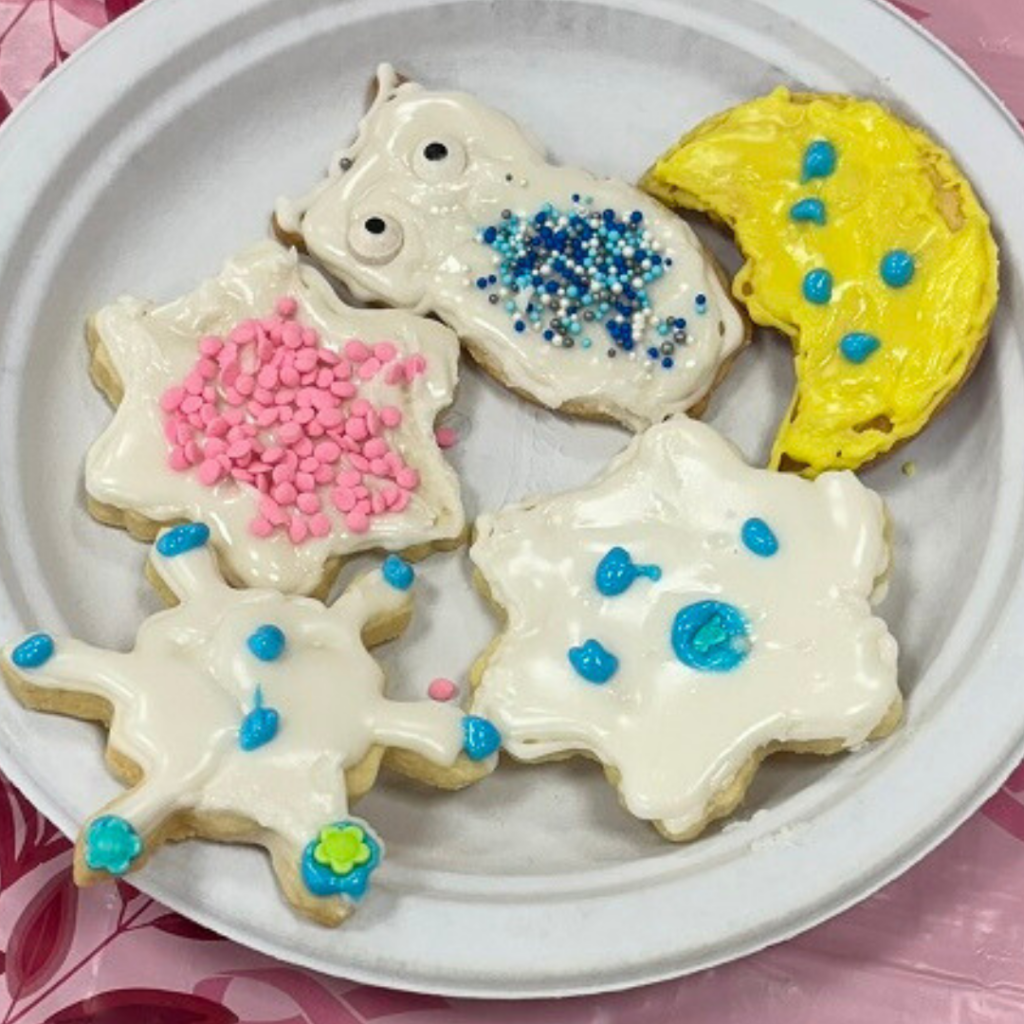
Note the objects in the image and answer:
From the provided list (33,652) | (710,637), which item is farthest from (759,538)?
(33,652)

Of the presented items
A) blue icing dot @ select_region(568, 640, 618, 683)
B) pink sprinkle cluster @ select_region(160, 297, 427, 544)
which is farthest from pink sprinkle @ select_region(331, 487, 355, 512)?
blue icing dot @ select_region(568, 640, 618, 683)

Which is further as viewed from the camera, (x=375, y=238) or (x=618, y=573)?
(x=375, y=238)

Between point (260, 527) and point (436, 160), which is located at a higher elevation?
point (436, 160)

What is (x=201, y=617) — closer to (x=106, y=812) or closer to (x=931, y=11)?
(x=106, y=812)

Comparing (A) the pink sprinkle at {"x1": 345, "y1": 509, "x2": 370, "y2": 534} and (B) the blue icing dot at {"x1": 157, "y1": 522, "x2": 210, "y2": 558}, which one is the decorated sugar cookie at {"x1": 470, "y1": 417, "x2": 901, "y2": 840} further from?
(B) the blue icing dot at {"x1": 157, "y1": 522, "x2": 210, "y2": 558}

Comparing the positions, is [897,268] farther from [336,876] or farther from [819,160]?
[336,876]

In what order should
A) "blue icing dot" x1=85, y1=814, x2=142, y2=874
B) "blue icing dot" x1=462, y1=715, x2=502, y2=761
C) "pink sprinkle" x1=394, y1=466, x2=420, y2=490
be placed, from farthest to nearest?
"pink sprinkle" x1=394, y1=466, x2=420, y2=490 < "blue icing dot" x1=462, y1=715, x2=502, y2=761 < "blue icing dot" x1=85, y1=814, x2=142, y2=874

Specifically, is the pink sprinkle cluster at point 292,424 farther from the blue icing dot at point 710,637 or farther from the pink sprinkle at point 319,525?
the blue icing dot at point 710,637
